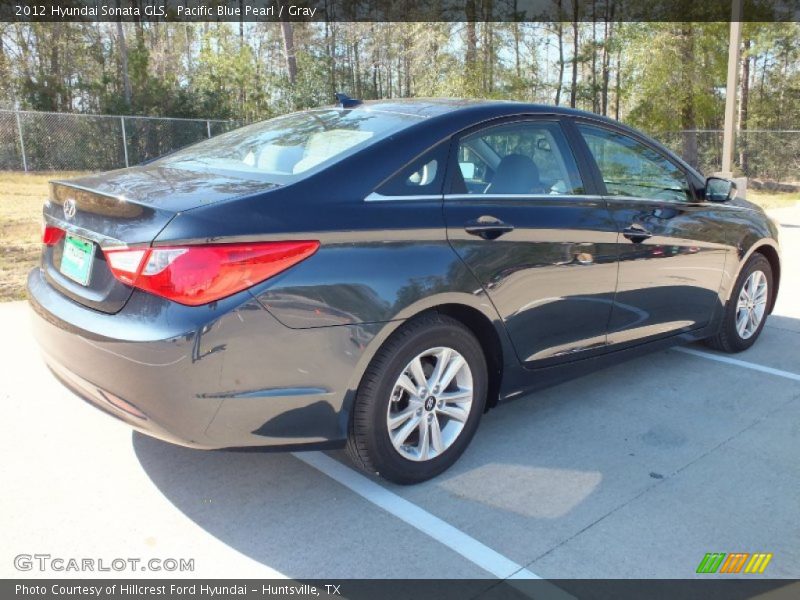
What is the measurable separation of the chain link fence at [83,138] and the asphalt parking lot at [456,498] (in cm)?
1719

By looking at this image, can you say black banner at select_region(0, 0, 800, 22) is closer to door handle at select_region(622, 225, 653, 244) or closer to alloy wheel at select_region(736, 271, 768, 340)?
alloy wheel at select_region(736, 271, 768, 340)

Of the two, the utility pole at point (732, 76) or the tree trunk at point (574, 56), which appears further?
the tree trunk at point (574, 56)

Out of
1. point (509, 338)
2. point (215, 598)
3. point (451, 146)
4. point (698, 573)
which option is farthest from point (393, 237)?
point (698, 573)

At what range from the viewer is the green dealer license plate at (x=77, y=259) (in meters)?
2.78

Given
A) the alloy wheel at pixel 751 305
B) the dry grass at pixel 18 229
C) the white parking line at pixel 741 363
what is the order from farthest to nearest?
1. the dry grass at pixel 18 229
2. the alloy wheel at pixel 751 305
3. the white parking line at pixel 741 363

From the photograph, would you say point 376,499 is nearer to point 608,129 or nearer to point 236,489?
point 236,489

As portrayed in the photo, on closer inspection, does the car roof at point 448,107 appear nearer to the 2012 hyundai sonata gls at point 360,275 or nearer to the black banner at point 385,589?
the 2012 hyundai sonata gls at point 360,275

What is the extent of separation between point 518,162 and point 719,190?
1.78m

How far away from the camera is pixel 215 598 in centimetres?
246

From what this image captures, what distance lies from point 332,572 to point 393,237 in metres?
1.30

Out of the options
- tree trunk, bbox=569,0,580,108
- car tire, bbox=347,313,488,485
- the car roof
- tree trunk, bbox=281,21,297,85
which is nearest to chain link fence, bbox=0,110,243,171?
tree trunk, bbox=281,21,297,85

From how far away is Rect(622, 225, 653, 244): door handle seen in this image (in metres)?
3.87

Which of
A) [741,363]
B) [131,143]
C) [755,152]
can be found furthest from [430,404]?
[755,152]

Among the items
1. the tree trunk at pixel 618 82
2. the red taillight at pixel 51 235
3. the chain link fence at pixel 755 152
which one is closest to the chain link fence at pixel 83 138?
the tree trunk at pixel 618 82
